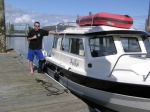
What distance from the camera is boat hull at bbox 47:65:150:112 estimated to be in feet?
18.3

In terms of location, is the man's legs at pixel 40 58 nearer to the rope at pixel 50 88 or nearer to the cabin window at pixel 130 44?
the rope at pixel 50 88

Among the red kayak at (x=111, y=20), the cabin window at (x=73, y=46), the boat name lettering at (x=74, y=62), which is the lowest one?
the boat name lettering at (x=74, y=62)

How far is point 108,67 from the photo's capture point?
635cm

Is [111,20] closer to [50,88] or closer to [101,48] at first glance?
[101,48]

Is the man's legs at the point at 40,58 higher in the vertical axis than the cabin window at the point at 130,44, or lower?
lower

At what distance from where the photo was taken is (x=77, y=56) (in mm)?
7508

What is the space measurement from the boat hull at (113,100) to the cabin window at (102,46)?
103 centimetres

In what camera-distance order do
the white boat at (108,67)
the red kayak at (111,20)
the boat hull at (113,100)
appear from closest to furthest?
the boat hull at (113,100) < the white boat at (108,67) < the red kayak at (111,20)

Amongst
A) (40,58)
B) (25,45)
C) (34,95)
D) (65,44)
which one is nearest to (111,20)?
(65,44)

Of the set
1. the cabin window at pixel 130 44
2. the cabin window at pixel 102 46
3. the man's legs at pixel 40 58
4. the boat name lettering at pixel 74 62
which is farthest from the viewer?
the man's legs at pixel 40 58

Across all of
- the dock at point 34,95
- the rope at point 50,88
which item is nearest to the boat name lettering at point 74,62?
the dock at point 34,95

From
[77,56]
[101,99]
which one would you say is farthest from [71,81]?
[101,99]

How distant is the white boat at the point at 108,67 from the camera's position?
5.70 metres

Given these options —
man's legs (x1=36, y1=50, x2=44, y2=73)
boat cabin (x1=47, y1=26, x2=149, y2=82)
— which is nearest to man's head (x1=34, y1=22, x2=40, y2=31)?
man's legs (x1=36, y1=50, x2=44, y2=73)
